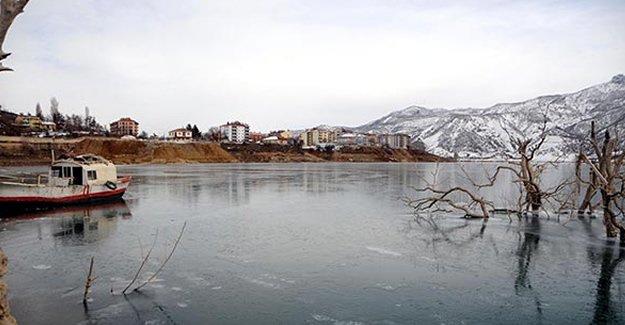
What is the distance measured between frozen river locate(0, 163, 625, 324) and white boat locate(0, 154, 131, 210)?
243 centimetres

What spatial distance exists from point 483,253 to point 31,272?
14.2 m

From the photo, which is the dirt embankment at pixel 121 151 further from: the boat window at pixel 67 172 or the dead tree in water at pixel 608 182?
the dead tree in water at pixel 608 182

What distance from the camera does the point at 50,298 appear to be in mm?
10070

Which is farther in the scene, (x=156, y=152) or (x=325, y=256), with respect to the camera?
(x=156, y=152)

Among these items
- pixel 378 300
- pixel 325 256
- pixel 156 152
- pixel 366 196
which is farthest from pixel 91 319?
pixel 156 152

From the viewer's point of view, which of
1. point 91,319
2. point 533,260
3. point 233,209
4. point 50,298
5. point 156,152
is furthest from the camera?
point 156,152

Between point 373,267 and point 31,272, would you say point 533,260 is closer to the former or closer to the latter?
point 373,267

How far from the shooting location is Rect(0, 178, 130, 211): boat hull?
2398 cm

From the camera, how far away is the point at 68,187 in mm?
26359

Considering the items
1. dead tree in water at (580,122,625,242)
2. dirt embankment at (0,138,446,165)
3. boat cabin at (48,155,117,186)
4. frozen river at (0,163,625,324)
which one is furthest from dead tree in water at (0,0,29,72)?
dirt embankment at (0,138,446,165)

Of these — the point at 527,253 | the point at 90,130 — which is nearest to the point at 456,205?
the point at 527,253

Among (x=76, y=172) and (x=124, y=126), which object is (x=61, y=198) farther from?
(x=124, y=126)

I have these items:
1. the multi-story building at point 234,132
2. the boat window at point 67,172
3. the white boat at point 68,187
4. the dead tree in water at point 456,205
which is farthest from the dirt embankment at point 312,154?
the dead tree in water at point 456,205

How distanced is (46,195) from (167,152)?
8300 centimetres
